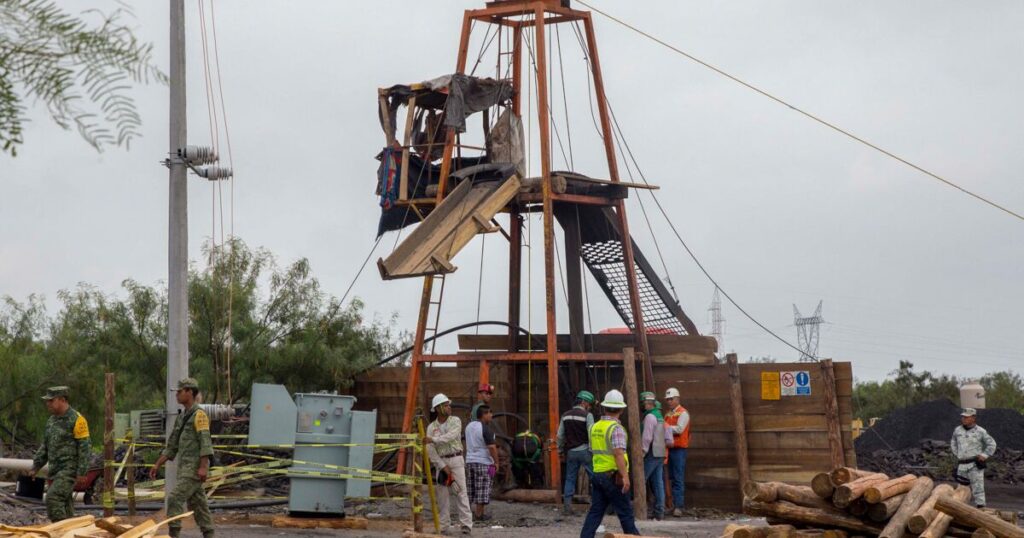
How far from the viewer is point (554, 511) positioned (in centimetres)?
2145

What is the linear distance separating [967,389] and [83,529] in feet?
97.9

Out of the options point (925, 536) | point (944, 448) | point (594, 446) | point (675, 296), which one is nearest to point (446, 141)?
point (675, 296)

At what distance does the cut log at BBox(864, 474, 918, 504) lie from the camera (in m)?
13.5

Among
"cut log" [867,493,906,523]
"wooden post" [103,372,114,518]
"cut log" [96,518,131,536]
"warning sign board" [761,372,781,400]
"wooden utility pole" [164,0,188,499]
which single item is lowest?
"cut log" [867,493,906,523]

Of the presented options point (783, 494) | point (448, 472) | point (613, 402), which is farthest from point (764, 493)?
point (448, 472)

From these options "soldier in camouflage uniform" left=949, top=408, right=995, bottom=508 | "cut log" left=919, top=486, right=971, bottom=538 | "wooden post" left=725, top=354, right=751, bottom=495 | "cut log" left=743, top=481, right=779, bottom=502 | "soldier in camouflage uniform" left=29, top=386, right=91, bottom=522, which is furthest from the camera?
"wooden post" left=725, top=354, right=751, bottom=495

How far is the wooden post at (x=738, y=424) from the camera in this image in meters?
22.1

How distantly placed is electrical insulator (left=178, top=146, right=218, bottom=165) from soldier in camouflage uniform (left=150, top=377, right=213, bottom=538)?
2.95 metres

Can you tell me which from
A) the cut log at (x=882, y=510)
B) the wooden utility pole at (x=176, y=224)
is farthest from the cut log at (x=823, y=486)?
the wooden utility pole at (x=176, y=224)

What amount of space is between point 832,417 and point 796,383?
879 mm

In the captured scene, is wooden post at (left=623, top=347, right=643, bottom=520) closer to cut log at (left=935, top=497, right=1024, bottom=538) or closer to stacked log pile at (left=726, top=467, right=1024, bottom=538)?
stacked log pile at (left=726, top=467, right=1024, bottom=538)

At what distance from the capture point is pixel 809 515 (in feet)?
45.6

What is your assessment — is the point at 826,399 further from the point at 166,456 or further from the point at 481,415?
the point at 166,456

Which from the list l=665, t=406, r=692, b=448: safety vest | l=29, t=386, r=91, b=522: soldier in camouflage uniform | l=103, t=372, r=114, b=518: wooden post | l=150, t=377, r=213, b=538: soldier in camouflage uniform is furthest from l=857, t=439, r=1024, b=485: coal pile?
l=29, t=386, r=91, b=522: soldier in camouflage uniform
